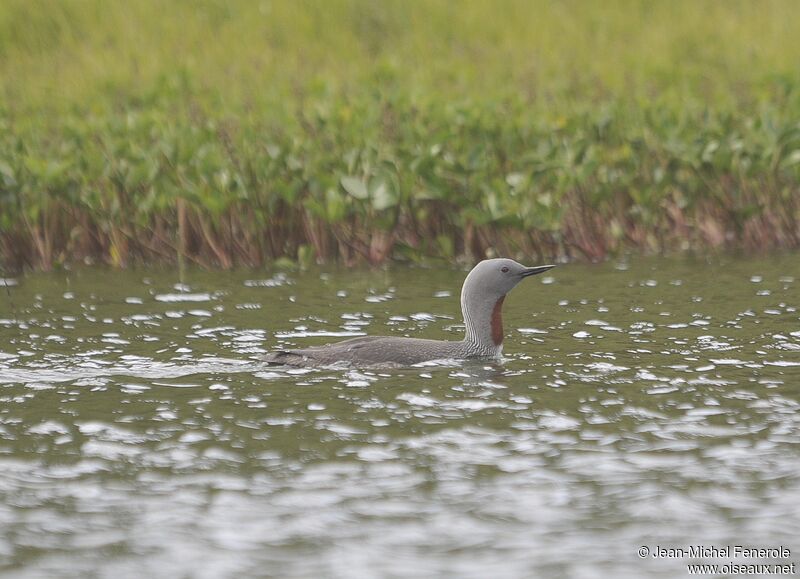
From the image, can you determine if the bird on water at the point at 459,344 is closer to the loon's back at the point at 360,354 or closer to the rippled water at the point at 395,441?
the loon's back at the point at 360,354

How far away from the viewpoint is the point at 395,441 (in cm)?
805

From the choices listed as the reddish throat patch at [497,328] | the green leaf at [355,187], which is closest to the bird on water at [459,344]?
the reddish throat patch at [497,328]

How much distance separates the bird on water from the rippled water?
5.9 inches

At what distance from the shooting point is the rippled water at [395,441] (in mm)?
6316

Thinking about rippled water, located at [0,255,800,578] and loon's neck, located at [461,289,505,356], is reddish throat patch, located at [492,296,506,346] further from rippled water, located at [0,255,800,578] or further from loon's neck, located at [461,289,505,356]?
rippled water, located at [0,255,800,578]

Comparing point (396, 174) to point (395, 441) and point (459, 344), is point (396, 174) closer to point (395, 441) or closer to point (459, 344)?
point (459, 344)

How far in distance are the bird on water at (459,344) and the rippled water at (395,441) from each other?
150mm

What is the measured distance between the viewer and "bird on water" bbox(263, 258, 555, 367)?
33.0ft

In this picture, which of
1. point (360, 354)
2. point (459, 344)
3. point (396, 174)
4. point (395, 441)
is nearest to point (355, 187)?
point (396, 174)

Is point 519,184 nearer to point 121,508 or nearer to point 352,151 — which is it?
point 352,151

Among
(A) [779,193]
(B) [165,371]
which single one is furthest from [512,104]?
(B) [165,371]

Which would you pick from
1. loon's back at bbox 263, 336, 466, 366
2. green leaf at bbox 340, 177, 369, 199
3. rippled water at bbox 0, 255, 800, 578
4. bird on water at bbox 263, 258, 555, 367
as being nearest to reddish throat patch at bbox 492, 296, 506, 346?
bird on water at bbox 263, 258, 555, 367

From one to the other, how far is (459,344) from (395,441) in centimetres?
253

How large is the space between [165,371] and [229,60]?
14.4 metres
